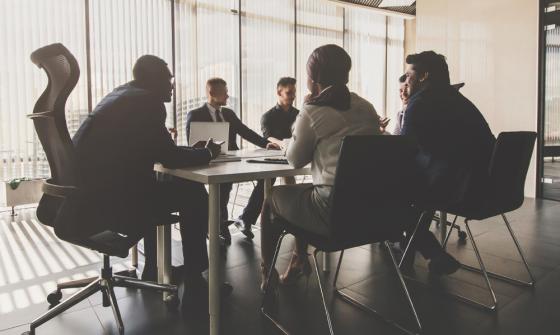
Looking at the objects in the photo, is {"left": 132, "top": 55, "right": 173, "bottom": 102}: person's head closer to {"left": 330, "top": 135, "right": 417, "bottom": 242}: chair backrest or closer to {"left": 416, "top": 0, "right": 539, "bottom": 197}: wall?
{"left": 330, "top": 135, "right": 417, "bottom": 242}: chair backrest

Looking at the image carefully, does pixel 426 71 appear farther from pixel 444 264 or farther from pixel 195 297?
pixel 195 297

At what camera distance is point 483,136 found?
2.25 m

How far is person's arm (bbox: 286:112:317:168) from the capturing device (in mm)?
1812

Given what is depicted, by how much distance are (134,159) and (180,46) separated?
3.85 metres

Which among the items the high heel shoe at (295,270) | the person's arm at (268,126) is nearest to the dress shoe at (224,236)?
the high heel shoe at (295,270)

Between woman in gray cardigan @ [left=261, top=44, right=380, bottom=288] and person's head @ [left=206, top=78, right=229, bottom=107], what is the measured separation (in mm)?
1698

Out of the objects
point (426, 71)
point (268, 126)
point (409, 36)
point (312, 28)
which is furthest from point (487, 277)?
point (409, 36)

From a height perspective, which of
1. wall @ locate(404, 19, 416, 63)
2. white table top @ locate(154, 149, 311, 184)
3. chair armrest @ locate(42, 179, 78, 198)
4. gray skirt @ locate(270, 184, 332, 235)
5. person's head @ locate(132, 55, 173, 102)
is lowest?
gray skirt @ locate(270, 184, 332, 235)

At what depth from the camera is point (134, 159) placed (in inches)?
74.7

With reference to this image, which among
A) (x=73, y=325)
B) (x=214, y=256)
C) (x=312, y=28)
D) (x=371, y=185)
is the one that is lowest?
(x=73, y=325)

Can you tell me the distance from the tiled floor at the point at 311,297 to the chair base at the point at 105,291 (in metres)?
0.08

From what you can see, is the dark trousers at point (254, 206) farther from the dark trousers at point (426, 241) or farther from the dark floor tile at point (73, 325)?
the dark floor tile at point (73, 325)

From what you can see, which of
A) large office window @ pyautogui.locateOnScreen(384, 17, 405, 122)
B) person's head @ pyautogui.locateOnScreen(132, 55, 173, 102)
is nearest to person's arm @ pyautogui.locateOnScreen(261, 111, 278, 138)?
person's head @ pyautogui.locateOnScreen(132, 55, 173, 102)

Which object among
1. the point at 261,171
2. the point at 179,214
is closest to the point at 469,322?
the point at 261,171
